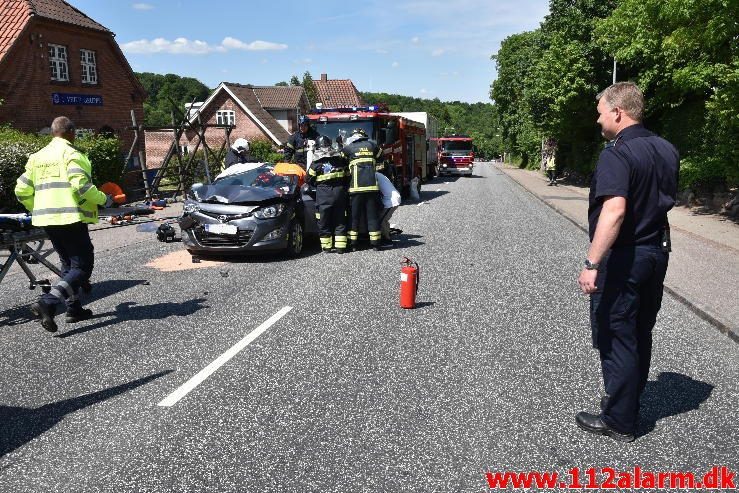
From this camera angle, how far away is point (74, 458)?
11.4ft

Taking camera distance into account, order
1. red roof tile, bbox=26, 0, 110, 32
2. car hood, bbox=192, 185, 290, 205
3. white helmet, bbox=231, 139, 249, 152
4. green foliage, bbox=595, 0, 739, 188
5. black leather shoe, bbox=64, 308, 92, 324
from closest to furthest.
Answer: black leather shoe, bbox=64, 308, 92, 324 → car hood, bbox=192, 185, 290, 205 → green foliage, bbox=595, 0, 739, 188 → white helmet, bbox=231, 139, 249, 152 → red roof tile, bbox=26, 0, 110, 32

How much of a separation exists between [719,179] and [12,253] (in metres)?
16.0

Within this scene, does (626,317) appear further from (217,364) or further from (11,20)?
(11,20)

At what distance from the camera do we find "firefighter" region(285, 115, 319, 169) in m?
14.6

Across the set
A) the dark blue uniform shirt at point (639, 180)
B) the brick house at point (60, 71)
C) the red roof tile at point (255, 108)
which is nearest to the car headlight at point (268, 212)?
the dark blue uniform shirt at point (639, 180)

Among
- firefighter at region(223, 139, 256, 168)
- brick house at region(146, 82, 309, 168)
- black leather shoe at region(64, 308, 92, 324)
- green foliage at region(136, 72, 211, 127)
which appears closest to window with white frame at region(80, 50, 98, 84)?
firefighter at region(223, 139, 256, 168)

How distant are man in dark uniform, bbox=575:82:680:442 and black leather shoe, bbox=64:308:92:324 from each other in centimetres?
498

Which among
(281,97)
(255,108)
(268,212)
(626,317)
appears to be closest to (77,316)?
(268,212)

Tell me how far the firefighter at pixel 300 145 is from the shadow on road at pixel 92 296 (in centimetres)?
681

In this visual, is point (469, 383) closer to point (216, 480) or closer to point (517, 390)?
point (517, 390)

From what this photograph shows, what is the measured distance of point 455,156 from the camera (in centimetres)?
4231

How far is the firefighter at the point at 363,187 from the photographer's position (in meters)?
10.2

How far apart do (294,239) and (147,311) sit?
139 inches

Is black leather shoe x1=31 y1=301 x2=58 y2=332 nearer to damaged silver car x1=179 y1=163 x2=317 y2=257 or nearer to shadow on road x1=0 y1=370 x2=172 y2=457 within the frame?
shadow on road x1=0 y1=370 x2=172 y2=457
